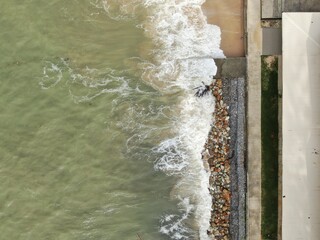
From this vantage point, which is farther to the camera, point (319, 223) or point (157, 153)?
point (157, 153)

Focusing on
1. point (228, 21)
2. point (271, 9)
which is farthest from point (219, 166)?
point (271, 9)

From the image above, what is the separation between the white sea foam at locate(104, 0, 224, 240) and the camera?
984 centimetres

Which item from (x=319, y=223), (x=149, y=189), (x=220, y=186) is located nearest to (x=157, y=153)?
(x=149, y=189)

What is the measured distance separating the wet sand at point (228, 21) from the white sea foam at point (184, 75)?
165 millimetres

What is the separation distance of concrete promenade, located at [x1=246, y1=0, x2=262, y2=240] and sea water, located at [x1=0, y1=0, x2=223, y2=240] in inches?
44.7

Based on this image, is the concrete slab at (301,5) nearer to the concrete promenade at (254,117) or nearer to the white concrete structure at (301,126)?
the white concrete structure at (301,126)

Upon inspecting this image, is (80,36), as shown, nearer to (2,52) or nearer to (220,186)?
(2,52)

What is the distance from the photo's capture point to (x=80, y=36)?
9891 mm

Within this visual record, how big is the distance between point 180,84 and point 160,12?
1.96 metres

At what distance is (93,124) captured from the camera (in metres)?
9.90

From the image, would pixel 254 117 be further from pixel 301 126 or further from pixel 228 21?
pixel 228 21

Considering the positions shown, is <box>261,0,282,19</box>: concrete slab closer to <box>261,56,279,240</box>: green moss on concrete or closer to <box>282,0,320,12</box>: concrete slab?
<box>282,0,320,12</box>: concrete slab

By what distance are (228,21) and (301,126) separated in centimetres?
324

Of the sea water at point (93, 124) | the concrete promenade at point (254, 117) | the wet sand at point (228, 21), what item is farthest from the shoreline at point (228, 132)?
the sea water at point (93, 124)
